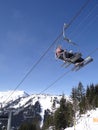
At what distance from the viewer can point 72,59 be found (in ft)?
72.1

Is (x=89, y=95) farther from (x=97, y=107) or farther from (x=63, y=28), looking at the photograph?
(x=63, y=28)

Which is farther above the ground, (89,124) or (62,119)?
(62,119)

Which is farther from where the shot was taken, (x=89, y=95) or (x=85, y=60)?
(x=89, y=95)

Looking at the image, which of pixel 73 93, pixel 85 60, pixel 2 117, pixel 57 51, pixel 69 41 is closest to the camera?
pixel 69 41

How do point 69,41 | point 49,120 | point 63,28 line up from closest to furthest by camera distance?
point 63,28
point 69,41
point 49,120

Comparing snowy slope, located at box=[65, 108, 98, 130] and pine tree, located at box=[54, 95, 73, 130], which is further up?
pine tree, located at box=[54, 95, 73, 130]

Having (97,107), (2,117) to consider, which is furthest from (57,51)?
(97,107)

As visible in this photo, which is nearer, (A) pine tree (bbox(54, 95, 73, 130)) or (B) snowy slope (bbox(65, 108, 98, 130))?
(B) snowy slope (bbox(65, 108, 98, 130))

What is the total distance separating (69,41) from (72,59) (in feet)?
10.6

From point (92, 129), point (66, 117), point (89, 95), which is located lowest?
point (92, 129)

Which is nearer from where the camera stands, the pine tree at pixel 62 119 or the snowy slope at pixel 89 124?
the snowy slope at pixel 89 124

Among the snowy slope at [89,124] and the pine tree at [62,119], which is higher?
the pine tree at [62,119]

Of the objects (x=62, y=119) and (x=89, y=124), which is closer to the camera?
(x=89, y=124)

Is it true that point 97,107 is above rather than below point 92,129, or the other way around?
above
